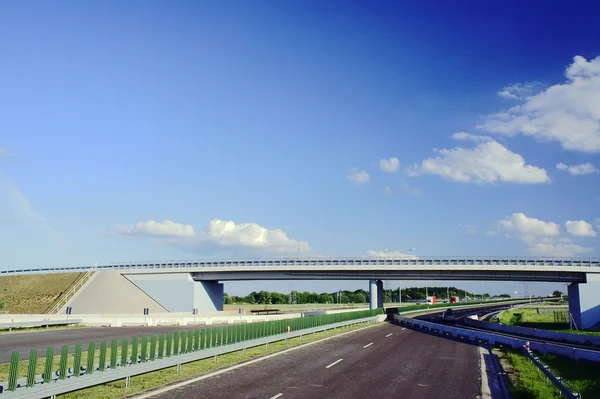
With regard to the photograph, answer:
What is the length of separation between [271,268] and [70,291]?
31.2m

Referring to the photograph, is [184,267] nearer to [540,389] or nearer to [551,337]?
[551,337]

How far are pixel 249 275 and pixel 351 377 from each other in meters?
57.3

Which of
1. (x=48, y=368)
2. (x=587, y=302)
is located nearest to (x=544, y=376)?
(x=48, y=368)

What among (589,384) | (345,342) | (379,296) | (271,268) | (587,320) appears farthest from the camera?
(379,296)

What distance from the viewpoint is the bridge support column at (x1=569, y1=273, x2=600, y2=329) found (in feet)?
188

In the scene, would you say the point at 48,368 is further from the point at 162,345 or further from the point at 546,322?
the point at 546,322

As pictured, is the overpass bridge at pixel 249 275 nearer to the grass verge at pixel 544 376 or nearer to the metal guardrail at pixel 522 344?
the metal guardrail at pixel 522 344

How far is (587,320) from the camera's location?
188 feet

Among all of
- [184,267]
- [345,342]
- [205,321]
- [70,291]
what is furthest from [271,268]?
[345,342]

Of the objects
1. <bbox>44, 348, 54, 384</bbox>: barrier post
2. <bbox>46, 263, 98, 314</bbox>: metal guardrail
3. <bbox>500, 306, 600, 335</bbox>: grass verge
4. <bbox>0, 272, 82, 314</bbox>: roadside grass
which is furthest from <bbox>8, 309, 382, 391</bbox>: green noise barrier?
<bbox>0, 272, 82, 314</bbox>: roadside grass

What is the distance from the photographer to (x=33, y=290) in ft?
248

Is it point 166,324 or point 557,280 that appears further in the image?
point 557,280

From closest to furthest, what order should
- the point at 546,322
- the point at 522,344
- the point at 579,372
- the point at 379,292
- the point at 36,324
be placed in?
the point at 579,372 → the point at 522,344 → the point at 36,324 → the point at 546,322 → the point at 379,292

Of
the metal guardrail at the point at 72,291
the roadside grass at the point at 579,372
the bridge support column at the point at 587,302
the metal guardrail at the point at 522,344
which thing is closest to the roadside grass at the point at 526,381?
the metal guardrail at the point at 522,344
